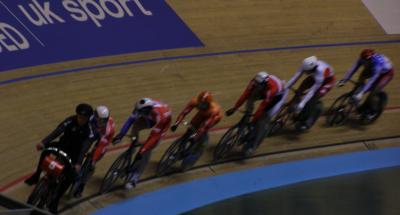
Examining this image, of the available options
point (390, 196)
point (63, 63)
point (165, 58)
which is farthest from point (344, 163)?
point (63, 63)

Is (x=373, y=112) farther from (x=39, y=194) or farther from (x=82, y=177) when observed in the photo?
(x=39, y=194)

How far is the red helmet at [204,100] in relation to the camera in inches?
327

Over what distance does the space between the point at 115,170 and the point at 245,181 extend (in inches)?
66.0

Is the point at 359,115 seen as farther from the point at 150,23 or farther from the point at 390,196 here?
the point at 150,23

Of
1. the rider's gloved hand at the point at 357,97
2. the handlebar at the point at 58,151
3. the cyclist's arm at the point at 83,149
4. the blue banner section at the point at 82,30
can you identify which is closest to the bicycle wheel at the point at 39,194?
the handlebar at the point at 58,151

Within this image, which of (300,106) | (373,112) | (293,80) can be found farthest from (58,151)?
(373,112)

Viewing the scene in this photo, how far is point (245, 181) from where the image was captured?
8852 millimetres

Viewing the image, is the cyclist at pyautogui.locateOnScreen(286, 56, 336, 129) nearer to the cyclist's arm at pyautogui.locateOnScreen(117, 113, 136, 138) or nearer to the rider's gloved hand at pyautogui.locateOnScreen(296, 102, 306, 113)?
the rider's gloved hand at pyautogui.locateOnScreen(296, 102, 306, 113)

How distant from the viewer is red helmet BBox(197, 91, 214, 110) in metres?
8.31

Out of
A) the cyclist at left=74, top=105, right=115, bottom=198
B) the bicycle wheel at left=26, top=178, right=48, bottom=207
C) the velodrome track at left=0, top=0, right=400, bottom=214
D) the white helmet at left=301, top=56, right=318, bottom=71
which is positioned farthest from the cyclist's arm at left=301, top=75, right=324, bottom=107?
the bicycle wheel at left=26, top=178, right=48, bottom=207

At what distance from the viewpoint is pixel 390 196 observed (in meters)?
8.77

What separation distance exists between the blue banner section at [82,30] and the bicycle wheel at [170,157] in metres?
2.51

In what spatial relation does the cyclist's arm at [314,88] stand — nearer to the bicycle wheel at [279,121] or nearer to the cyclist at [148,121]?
the bicycle wheel at [279,121]

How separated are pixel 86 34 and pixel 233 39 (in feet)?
8.13
